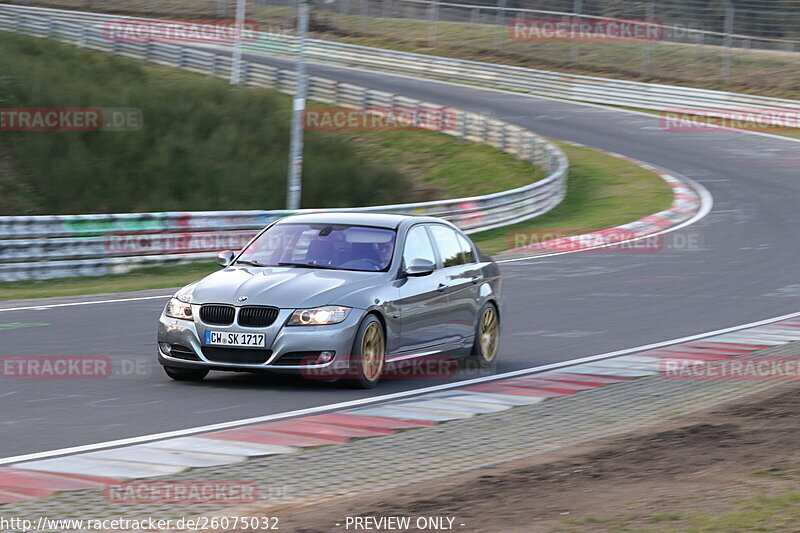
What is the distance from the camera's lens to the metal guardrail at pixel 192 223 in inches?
736

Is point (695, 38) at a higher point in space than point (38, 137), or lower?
higher

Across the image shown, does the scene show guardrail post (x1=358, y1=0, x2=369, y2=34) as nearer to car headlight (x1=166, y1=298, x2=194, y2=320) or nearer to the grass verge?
the grass verge

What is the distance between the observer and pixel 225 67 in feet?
164

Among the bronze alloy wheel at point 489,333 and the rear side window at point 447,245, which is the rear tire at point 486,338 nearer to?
the bronze alloy wheel at point 489,333

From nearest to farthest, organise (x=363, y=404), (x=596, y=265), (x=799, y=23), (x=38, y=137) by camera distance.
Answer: (x=363, y=404), (x=596, y=265), (x=38, y=137), (x=799, y=23)

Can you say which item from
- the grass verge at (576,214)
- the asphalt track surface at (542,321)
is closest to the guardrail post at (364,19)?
the grass verge at (576,214)

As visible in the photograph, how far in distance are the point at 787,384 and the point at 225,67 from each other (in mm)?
41687

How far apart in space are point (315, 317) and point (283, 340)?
0.33 metres

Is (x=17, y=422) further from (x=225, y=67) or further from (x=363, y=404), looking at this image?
(x=225, y=67)

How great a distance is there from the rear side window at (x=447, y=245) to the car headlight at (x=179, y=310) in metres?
2.72

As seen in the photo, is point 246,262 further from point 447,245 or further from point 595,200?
point 595,200

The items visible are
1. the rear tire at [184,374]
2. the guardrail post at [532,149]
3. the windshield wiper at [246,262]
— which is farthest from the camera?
the guardrail post at [532,149]

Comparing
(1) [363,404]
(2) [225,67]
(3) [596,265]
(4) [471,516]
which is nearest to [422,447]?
→ (1) [363,404]

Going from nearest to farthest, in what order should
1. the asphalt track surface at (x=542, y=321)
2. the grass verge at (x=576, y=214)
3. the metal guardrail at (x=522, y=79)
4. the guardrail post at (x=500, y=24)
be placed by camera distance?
1. the asphalt track surface at (x=542, y=321)
2. the grass verge at (x=576, y=214)
3. the metal guardrail at (x=522, y=79)
4. the guardrail post at (x=500, y=24)
